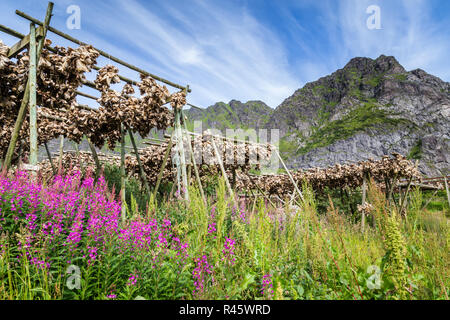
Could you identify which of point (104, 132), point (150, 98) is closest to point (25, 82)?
point (104, 132)

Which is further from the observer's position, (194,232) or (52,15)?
(52,15)

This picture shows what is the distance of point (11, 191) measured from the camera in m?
2.77

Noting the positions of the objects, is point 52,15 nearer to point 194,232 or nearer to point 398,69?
point 194,232

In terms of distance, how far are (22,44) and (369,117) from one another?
114981 mm

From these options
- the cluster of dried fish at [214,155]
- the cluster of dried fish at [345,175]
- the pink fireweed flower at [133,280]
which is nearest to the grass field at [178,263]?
the pink fireweed flower at [133,280]

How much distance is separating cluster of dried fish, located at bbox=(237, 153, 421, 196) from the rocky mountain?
6136 centimetres

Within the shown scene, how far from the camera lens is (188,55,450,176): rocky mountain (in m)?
77.4

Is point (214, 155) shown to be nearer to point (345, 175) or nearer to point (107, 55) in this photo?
point (107, 55)

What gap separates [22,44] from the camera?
449 cm

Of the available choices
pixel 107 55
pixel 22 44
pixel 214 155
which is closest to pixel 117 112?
pixel 107 55

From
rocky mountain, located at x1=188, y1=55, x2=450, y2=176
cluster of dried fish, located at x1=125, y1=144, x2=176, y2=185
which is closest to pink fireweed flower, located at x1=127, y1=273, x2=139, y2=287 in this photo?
cluster of dried fish, located at x1=125, y1=144, x2=176, y2=185

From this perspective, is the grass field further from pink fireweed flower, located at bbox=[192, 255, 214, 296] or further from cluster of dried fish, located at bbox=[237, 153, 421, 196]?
cluster of dried fish, located at bbox=[237, 153, 421, 196]

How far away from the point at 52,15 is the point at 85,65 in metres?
0.92
